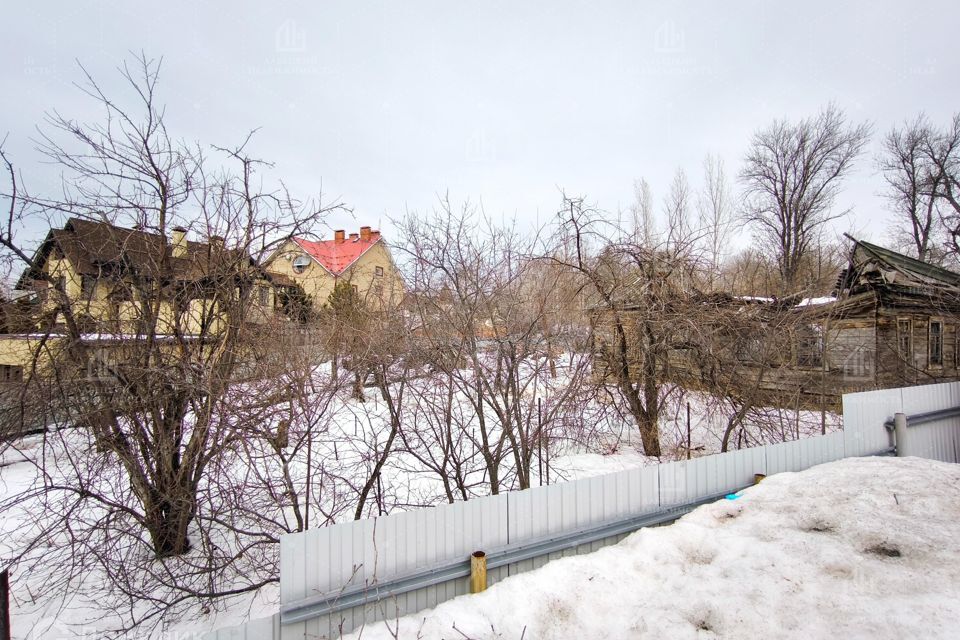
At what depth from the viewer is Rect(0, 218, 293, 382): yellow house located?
3846 mm

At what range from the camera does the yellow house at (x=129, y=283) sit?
3846mm

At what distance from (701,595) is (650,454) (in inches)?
182

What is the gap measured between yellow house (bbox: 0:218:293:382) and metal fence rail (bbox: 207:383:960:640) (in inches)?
101

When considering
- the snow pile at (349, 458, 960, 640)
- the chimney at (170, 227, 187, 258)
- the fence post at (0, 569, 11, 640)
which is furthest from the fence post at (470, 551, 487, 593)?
the chimney at (170, 227, 187, 258)

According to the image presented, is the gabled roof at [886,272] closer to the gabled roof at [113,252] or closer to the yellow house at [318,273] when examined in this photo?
the yellow house at [318,273]

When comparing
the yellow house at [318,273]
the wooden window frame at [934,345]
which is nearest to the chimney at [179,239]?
the yellow house at [318,273]

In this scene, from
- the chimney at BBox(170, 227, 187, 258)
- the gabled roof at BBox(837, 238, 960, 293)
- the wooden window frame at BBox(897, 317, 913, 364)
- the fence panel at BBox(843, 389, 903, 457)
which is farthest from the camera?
the wooden window frame at BBox(897, 317, 913, 364)

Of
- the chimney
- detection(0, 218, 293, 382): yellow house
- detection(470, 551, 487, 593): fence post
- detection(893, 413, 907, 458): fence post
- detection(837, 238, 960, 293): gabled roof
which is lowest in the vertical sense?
detection(470, 551, 487, 593): fence post

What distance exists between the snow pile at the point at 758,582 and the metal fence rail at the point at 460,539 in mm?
148

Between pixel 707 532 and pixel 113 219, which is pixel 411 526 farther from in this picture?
pixel 113 219

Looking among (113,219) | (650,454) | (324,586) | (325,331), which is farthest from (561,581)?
(113,219)

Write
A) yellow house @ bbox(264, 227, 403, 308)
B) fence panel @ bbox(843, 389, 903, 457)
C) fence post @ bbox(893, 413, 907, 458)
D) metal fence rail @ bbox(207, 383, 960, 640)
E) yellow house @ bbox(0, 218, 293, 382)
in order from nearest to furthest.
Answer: metal fence rail @ bbox(207, 383, 960, 640)
yellow house @ bbox(0, 218, 293, 382)
yellow house @ bbox(264, 227, 403, 308)
fence panel @ bbox(843, 389, 903, 457)
fence post @ bbox(893, 413, 907, 458)

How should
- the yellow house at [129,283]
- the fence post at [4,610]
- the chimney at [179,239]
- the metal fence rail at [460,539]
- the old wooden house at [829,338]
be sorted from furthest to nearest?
1. the old wooden house at [829,338]
2. the chimney at [179,239]
3. the yellow house at [129,283]
4. the metal fence rail at [460,539]
5. the fence post at [4,610]

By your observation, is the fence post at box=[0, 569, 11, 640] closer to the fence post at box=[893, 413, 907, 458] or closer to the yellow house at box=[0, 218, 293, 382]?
the yellow house at box=[0, 218, 293, 382]
